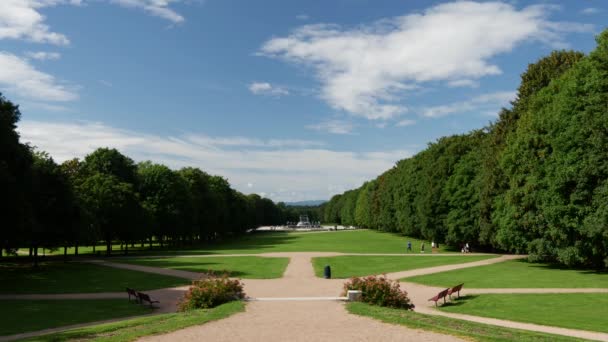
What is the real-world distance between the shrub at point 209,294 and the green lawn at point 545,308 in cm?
1072

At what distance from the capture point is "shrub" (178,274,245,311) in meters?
21.6

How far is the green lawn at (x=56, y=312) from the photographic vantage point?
→ 20109 millimetres

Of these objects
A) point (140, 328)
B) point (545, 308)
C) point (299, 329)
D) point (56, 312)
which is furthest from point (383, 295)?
point (56, 312)

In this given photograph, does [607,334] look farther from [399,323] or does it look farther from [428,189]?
[428,189]

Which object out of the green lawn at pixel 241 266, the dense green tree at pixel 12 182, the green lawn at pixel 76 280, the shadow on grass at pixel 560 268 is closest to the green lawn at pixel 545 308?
the shadow on grass at pixel 560 268

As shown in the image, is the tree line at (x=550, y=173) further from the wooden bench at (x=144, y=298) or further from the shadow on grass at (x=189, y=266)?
the wooden bench at (x=144, y=298)

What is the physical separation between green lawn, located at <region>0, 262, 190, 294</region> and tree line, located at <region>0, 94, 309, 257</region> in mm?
2902

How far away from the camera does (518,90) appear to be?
50.4m

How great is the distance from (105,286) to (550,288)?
2871 centimetres

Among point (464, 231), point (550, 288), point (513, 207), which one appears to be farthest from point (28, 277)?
point (464, 231)

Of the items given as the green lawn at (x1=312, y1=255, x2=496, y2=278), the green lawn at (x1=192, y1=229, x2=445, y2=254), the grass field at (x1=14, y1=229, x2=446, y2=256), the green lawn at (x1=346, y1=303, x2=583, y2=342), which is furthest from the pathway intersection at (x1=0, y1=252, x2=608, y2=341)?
the grass field at (x1=14, y1=229, x2=446, y2=256)

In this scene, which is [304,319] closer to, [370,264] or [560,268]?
[370,264]

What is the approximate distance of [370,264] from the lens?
44000 millimetres

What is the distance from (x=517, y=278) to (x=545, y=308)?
10587 mm
